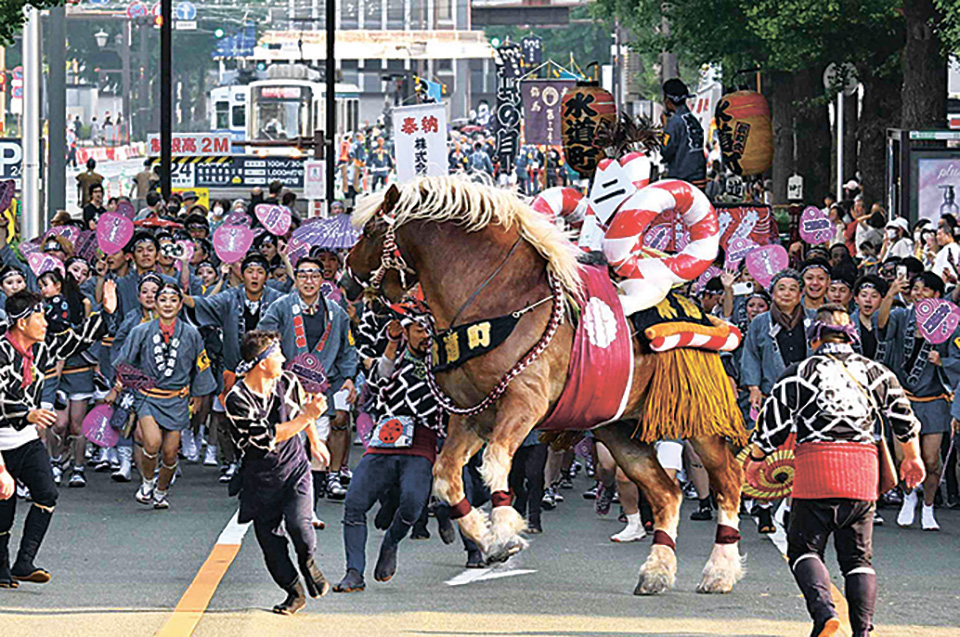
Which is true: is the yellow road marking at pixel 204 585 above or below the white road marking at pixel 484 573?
above

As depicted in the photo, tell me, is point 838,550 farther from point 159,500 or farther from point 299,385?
point 159,500

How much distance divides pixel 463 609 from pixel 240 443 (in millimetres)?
1467

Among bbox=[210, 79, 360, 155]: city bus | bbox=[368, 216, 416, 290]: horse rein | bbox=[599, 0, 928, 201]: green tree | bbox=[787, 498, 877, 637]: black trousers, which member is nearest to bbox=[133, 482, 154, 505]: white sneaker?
bbox=[368, 216, 416, 290]: horse rein

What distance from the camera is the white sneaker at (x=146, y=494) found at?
41.5 feet

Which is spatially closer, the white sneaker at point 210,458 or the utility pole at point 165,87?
the white sneaker at point 210,458

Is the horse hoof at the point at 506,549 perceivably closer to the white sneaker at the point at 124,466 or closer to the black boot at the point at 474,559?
the black boot at the point at 474,559

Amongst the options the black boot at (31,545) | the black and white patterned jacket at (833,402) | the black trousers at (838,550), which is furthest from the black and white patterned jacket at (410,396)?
the black trousers at (838,550)

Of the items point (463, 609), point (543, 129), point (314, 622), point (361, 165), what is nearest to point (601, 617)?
point (463, 609)

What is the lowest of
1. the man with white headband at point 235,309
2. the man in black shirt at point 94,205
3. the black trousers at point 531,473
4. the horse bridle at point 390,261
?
the black trousers at point 531,473

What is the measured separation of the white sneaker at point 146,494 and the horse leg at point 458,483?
430 cm

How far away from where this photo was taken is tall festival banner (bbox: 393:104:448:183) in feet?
66.5

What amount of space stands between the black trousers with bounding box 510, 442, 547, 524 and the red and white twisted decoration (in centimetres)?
249

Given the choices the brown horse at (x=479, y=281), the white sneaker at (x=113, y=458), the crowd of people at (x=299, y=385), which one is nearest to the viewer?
the crowd of people at (x=299, y=385)

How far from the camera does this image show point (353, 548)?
9.41 meters
